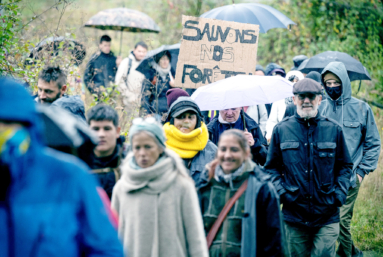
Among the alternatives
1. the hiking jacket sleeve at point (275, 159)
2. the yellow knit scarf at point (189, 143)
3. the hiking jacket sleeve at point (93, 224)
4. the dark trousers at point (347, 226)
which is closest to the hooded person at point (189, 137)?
the yellow knit scarf at point (189, 143)

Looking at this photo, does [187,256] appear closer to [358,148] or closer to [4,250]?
[4,250]

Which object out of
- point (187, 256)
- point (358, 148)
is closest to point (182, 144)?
point (187, 256)

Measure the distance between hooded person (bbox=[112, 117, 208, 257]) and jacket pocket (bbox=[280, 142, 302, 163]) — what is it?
72.0 inches

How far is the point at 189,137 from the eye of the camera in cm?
489

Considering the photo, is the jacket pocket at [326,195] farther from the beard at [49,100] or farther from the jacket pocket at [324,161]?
the beard at [49,100]

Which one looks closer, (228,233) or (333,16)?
(228,233)

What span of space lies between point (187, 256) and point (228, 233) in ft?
1.73

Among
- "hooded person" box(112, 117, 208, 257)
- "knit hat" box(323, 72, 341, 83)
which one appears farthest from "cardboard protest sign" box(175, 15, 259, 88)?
"hooded person" box(112, 117, 208, 257)

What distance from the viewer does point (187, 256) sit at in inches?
128

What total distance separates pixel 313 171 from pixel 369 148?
60.8 inches

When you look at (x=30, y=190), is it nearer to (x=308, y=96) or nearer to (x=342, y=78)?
(x=308, y=96)

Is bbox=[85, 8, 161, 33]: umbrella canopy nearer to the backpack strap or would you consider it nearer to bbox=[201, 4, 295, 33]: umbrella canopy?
bbox=[201, 4, 295, 33]: umbrella canopy

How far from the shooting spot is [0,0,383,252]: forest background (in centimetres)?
631

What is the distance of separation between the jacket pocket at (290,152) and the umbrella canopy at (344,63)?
365cm
